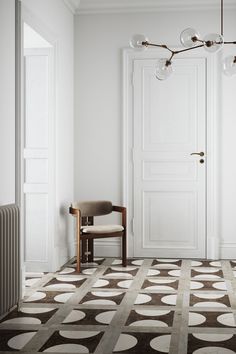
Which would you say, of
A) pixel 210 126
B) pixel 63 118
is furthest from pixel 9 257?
pixel 210 126

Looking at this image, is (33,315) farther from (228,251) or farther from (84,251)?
(228,251)

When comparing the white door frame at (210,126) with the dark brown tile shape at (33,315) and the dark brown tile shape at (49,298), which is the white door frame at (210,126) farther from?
the dark brown tile shape at (33,315)

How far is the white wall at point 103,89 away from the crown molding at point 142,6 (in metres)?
0.06

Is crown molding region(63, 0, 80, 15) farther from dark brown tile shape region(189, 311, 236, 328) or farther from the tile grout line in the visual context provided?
dark brown tile shape region(189, 311, 236, 328)

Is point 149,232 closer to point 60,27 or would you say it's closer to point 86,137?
point 86,137

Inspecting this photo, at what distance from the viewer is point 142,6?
21.7 ft

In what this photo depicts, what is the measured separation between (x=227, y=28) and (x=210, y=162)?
1551mm

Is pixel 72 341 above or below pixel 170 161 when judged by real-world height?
below

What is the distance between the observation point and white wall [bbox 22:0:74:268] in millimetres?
5926

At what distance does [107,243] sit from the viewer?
6777 mm

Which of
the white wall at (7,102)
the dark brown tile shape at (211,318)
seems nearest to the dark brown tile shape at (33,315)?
the white wall at (7,102)

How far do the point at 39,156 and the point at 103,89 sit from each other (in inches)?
52.3

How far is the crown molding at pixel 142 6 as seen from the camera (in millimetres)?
6500

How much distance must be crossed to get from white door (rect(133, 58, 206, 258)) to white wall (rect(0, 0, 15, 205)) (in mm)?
2452
